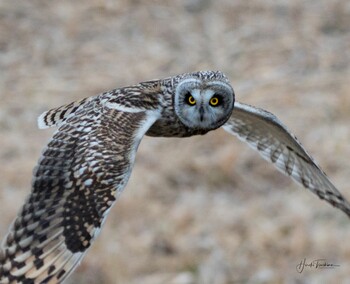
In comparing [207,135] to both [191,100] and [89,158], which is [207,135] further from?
[89,158]

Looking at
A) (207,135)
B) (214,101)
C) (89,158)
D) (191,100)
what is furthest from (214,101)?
(207,135)

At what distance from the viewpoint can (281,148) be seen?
6.45m

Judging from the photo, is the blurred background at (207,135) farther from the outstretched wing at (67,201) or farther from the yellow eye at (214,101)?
the outstretched wing at (67,201)

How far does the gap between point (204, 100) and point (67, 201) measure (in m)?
0.94

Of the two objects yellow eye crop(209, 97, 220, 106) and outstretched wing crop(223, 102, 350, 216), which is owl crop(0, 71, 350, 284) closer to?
yellow eye crop(209, 97, 220, 106)

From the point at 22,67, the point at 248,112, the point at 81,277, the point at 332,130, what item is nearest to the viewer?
the point at 248,112

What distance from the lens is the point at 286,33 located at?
14.4 m

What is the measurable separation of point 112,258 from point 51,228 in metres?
6.09

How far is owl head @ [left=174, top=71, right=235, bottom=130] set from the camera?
5.60m

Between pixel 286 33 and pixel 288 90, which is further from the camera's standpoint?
pixel 286 33

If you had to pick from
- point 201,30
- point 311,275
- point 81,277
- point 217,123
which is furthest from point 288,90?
point 217,123

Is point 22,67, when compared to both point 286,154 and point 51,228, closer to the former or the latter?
point 286,154

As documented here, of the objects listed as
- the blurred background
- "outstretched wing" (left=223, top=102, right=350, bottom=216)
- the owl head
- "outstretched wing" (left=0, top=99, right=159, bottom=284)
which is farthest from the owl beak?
the blurred background

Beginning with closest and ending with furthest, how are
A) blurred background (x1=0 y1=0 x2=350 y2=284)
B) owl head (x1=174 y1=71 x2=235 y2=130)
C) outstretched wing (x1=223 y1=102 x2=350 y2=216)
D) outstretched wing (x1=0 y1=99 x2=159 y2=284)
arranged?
outstretched wing (x1=0 y1=99 x2=159 y2=284)
owl head (x1=174 y1=71 x2=235 y2=130)
outstretched wing (x1=223 y1=102 x2=350 y2=216)
blurred background (x1=0 y1=0 x2=350 y2=284)
